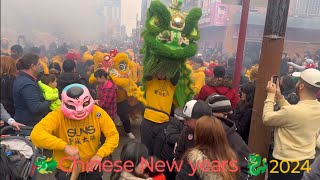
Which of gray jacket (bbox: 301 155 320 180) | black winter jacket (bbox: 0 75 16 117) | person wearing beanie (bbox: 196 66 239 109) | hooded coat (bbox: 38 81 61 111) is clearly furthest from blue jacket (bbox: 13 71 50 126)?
gray jacket (bbox: 301 155 320 180)

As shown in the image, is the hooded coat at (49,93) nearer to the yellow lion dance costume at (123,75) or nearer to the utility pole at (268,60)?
the yellow lion dance costume at (123,75)

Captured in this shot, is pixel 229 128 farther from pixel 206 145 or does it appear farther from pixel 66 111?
pixel 66 111

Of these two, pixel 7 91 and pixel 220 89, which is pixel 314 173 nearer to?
pixel 220 89

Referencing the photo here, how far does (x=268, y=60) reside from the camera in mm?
2605

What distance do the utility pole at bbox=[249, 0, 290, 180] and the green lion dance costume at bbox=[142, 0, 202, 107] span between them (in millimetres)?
1198

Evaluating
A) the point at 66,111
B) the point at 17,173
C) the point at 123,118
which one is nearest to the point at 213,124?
the point at 66,111

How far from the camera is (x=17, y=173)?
9.52ft

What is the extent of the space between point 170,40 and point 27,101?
6.00 feet

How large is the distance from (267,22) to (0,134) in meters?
2.93

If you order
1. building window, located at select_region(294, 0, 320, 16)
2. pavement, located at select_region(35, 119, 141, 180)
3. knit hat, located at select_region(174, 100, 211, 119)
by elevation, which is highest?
building window, located at select_region(294, 0, 320, 16)

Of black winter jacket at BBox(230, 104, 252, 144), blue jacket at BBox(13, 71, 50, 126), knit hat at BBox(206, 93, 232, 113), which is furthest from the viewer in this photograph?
blue jacket at BBox(13, 71, 50, 126)

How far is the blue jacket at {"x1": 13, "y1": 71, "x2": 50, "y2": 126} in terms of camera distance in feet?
11.8

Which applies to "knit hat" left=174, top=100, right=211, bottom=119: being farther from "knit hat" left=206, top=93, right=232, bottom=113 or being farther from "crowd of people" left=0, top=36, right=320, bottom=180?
"knit hat" left=206, top=93, right=232, bottom=113

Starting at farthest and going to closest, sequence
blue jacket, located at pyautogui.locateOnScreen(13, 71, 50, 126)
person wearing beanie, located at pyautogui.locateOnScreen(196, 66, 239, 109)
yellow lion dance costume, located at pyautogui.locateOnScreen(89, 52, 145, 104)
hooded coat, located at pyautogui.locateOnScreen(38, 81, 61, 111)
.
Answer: yellow lion dance costume, located at pyautogui.locateOnScreen(89, 52, 145, 104)
hooded coat, located at pyautogui.locateOnScreen(38, 81, 61, 111)
person wearing beanie, located at pyautogui.locateOnScreen(196, 66, 239, 109)
blue jacket, located at pyautogui.locateOnScreen(13, 71, 50, 126)
